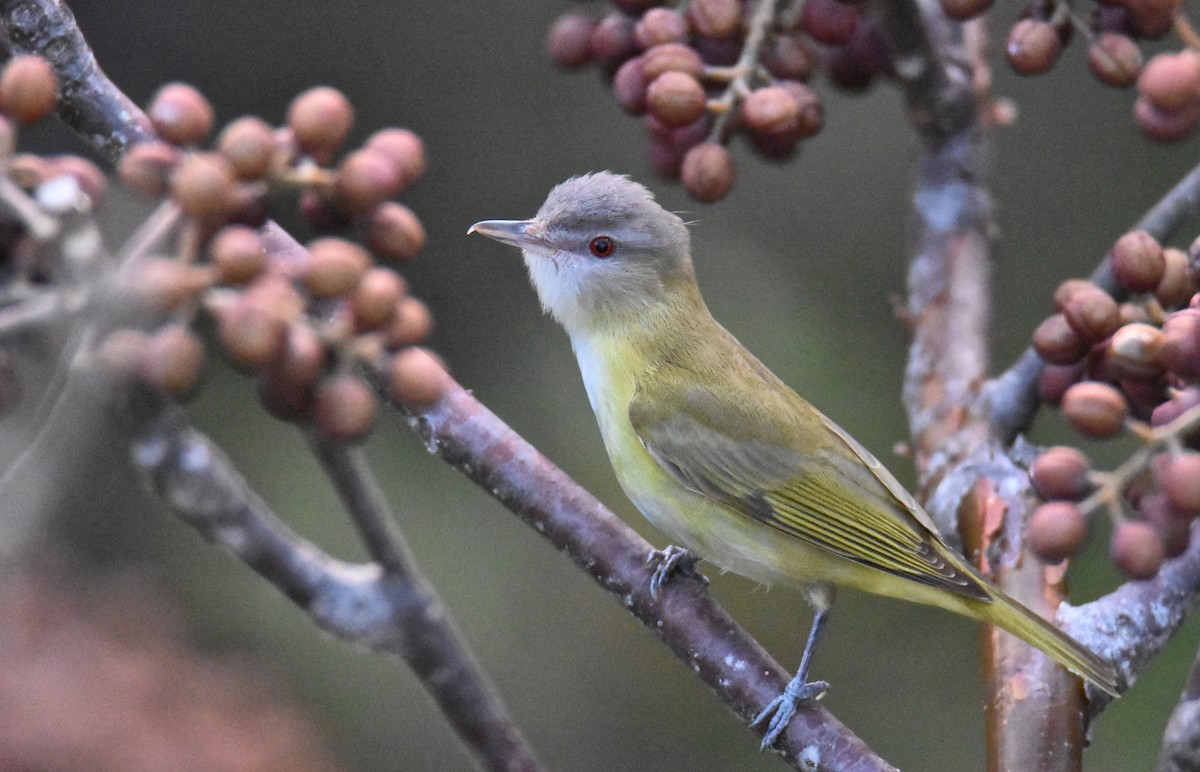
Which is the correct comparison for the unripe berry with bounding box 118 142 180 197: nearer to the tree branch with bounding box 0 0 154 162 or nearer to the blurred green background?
the tree branch with bounding box 0 0 154 162

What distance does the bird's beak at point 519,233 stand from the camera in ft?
9.09

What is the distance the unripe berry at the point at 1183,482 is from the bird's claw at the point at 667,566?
0.69m

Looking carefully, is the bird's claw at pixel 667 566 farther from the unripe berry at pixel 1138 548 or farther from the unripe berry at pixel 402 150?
the unripe berry at pixel 402 150

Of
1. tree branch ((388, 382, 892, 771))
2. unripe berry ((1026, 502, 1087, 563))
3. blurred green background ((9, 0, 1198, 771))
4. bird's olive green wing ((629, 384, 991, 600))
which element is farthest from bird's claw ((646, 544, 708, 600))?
blurred green background ((9, 0, 1198, 771))

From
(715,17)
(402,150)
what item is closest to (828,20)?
(715,17)

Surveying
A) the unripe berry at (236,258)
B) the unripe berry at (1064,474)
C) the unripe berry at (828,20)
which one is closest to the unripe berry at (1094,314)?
the unripe berry at (1064,474)

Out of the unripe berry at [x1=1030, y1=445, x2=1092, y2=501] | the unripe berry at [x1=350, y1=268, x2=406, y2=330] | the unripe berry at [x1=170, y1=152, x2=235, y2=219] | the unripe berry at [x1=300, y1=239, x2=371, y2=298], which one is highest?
the unripe berry at [x1=170, y1=152, x2=235, y2=219]

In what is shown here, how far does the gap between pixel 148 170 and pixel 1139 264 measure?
134 centimetres

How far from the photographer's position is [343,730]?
3262mm

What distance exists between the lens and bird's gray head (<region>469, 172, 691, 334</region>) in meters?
2.87

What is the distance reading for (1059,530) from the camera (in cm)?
148

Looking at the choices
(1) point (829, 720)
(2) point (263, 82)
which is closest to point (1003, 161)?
(2) point (263, 82)

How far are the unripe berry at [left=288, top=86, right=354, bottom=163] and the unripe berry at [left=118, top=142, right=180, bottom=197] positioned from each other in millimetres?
130

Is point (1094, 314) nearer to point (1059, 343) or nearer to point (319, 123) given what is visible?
point (1059, 343)
